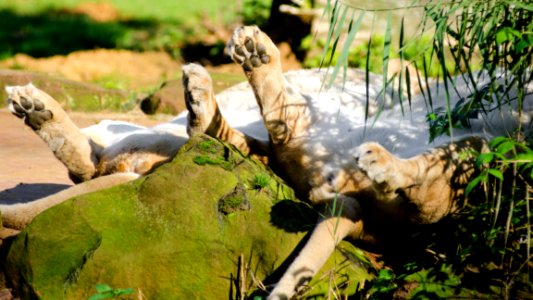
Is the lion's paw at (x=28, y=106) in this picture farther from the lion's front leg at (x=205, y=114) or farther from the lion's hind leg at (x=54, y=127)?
the lion's front leg at (x=205, y=114)

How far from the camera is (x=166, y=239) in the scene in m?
Result: 3.14

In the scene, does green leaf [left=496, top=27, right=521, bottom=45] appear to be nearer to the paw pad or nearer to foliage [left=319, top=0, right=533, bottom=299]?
foliage [left=319, top=0, right=533, bottom=299]

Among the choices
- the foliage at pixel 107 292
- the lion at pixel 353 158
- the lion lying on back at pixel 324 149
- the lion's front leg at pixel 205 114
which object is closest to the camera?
the foliage at pixel 107 292

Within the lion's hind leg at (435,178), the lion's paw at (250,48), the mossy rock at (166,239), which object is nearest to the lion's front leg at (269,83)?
the lion's paw at (250,48)

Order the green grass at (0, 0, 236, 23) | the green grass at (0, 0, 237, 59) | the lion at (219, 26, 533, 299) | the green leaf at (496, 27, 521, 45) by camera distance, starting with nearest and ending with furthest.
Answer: the green leaf at (496, 27, 521, 45) → the lion at (219, 26, 533, 299) → the green grass at (0, 0, 237, 59) → the green grass at (0, 0, 236, 23)

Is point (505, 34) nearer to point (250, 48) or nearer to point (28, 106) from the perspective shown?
point (250, 48)

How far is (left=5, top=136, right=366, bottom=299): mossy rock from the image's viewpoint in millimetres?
3047

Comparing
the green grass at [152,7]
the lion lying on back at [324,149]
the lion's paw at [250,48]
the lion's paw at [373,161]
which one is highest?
the lion's paw at [250,48]

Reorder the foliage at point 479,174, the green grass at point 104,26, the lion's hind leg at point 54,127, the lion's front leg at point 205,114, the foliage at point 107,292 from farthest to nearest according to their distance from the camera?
the green grass at point 104,26 < the lion's hind leg at point 54,127 < the lion's front leg at point 205,114 < the foliage at point 107,292 < the foliage at point 479,174

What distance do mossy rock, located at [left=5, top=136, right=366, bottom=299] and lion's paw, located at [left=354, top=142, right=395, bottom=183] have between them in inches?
19.7

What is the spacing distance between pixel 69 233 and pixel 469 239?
170 centimetres

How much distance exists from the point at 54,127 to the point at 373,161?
180cm

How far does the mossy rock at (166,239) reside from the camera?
3.05m

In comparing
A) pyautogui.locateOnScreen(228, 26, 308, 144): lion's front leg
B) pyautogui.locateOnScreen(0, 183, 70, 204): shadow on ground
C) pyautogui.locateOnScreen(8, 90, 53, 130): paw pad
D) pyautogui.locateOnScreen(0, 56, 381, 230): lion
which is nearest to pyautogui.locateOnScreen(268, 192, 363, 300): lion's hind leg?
pyautogui.locateOnScreen(228, 26, 308, 144): lion's front leg
